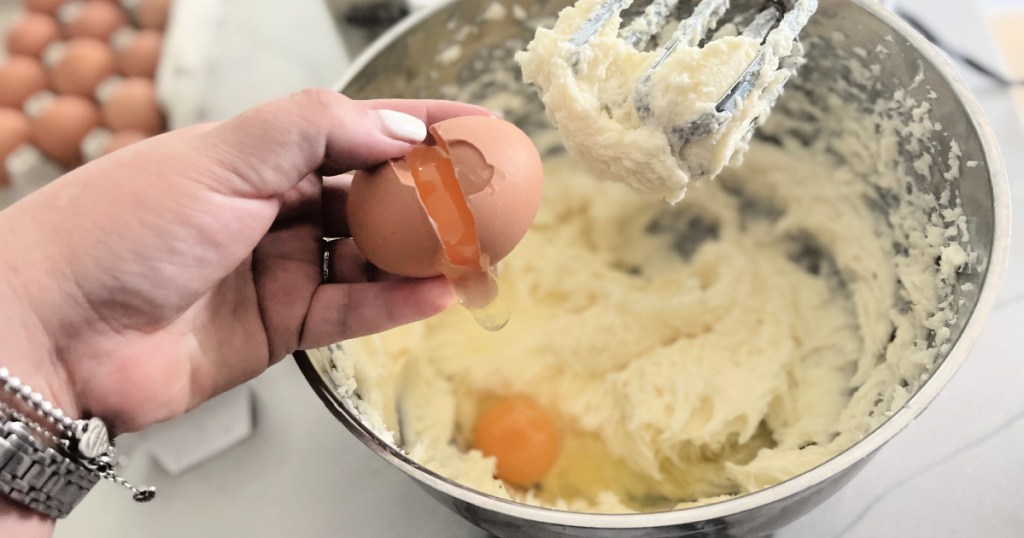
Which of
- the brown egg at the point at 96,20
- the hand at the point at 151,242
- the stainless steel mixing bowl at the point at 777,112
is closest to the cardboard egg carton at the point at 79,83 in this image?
the brown egg at the point at 96,20

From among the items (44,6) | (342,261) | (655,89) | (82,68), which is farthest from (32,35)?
(655,89)

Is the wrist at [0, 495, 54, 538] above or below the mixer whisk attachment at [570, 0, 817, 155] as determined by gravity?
below

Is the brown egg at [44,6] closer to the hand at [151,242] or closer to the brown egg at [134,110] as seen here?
the brown egg at [134,110]

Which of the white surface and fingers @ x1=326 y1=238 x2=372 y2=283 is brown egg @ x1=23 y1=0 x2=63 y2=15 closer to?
the white surface

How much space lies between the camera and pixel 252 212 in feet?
2.65

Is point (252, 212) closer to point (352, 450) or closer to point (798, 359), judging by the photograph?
point (352, 450)

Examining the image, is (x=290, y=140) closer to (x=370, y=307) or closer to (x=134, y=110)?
(x=370, y=307)

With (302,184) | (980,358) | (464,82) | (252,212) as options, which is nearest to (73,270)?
(252,212)

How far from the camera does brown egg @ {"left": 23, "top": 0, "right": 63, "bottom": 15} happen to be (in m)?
1.73

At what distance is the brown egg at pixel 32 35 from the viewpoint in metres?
1.68

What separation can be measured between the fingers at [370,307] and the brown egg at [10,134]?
3.34 ft

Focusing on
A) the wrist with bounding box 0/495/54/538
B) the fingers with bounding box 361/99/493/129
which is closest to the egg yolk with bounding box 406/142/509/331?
the fingers with bounding box 361/99/493/129

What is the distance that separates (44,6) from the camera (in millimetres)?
1731

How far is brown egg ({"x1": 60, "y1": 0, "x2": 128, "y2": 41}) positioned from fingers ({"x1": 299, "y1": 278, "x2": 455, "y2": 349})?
1.12m
